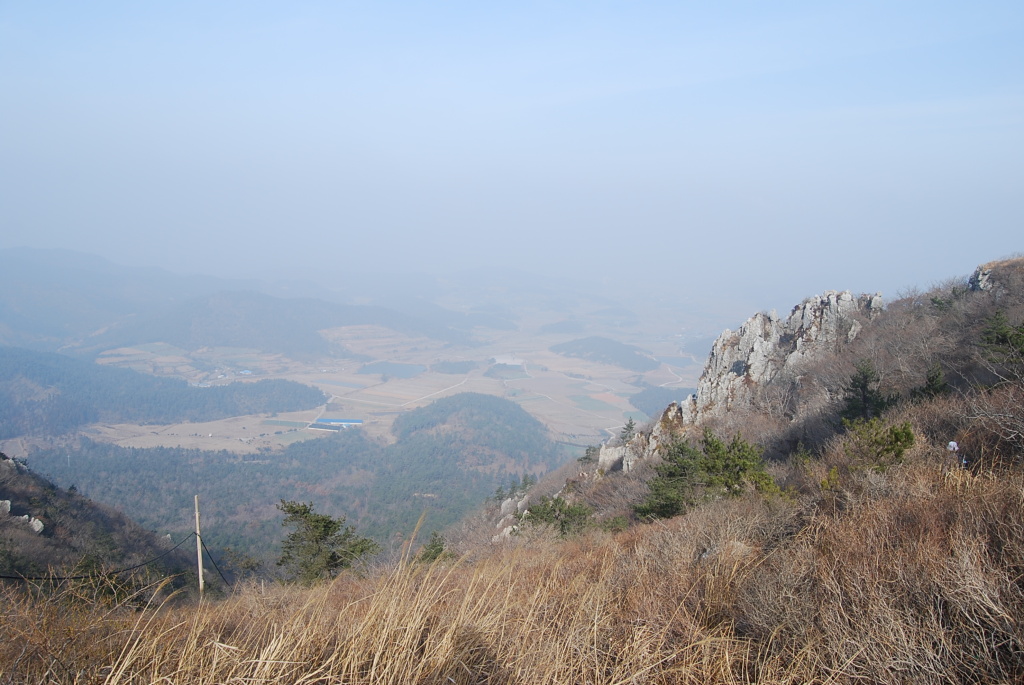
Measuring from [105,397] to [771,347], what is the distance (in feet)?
380

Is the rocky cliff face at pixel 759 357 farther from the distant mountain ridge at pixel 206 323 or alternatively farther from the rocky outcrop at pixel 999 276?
the distant mountain ridge at pixel 206 323

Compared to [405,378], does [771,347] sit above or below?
above

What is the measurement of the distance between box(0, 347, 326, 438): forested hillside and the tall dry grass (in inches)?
4174

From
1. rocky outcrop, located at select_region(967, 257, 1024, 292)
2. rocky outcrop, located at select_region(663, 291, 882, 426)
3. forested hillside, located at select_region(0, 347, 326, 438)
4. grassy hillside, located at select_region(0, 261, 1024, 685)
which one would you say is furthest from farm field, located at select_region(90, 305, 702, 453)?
grassy hillside, located at select_region(0, 261, 1024, 685)

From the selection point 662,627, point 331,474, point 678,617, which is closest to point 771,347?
point 678,617

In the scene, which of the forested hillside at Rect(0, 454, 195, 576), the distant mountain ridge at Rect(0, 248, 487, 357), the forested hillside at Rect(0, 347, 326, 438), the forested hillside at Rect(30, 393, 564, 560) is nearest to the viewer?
the forested hillside at Rect(0, 454, 195, 576)

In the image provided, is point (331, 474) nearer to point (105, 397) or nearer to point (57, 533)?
point (57, 533)

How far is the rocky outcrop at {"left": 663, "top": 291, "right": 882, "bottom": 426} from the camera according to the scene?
28859 mm

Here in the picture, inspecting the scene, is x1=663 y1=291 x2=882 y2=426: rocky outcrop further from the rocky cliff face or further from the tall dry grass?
the tall dry grass

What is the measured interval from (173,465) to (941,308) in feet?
256

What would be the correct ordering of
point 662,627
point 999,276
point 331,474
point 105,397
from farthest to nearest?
1. point 105,397
2. point 331,474
3. point 999,276
4. point 662,627

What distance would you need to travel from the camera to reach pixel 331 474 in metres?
66.8

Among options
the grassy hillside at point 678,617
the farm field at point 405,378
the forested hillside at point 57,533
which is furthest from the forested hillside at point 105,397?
the grassy hillside at point 678,617

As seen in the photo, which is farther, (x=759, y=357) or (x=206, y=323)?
(x=206, y=323)
